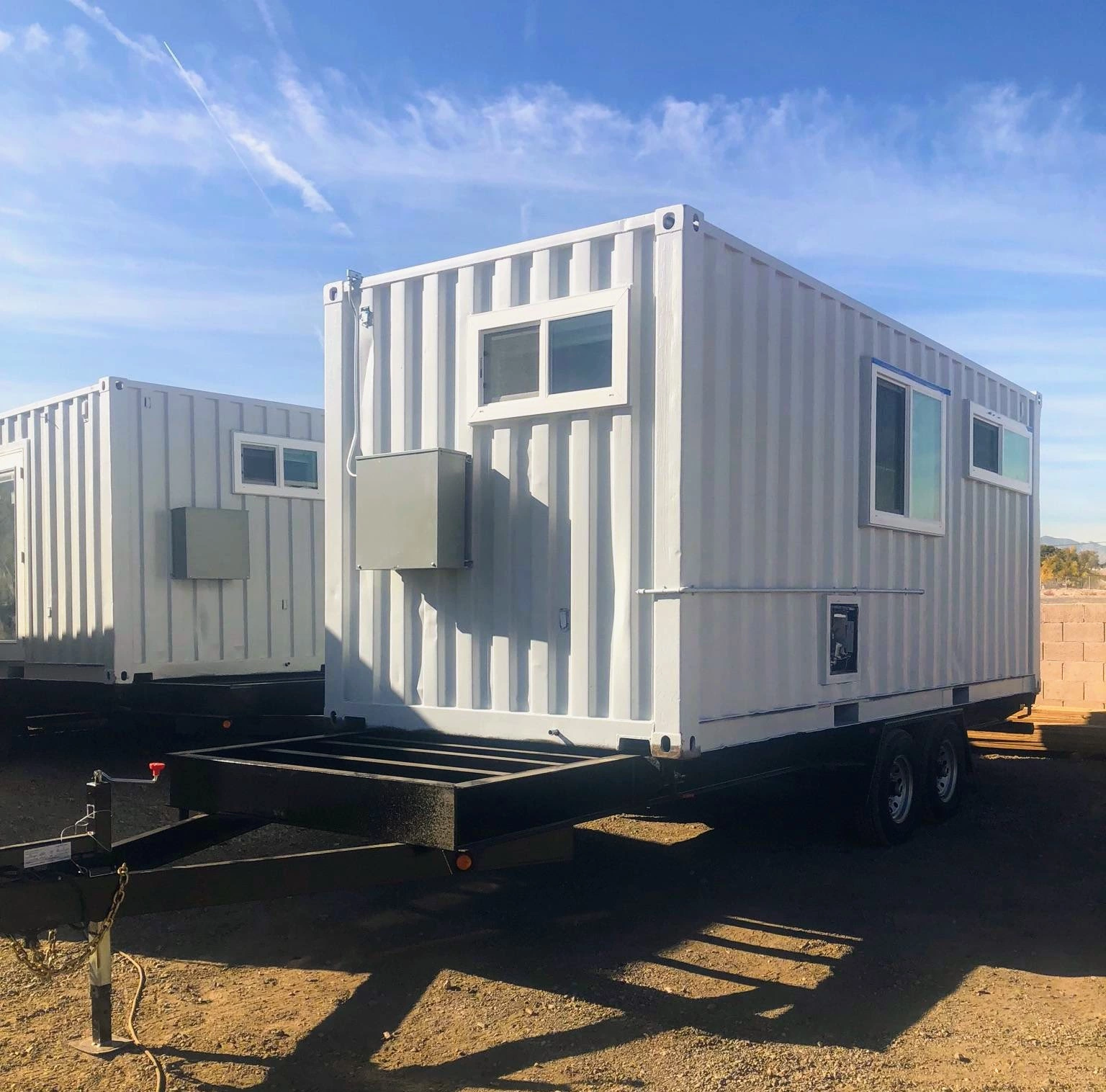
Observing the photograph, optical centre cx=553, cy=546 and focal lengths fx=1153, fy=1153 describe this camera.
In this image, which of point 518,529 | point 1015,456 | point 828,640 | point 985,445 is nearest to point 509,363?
point 518,529

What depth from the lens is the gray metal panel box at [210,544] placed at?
28.6ft

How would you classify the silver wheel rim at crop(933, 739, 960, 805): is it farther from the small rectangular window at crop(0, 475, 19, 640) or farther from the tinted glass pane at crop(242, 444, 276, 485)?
the small rectangular window at crop(0, 475, 19, 640)

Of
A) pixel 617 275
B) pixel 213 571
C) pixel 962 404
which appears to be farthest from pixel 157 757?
pixel 962 404

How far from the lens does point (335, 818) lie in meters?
4.24

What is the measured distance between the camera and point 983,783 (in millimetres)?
8984

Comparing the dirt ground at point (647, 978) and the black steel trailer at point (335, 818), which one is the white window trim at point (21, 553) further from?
the black steel trailer at point (335, 818)

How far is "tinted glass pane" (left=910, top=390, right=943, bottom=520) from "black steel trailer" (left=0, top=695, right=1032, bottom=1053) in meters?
2.22

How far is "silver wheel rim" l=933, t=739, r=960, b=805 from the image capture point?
7.59 meters

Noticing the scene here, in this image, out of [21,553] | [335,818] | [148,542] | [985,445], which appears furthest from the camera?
[21,553]

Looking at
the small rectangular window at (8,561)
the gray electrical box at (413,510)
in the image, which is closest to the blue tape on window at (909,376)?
the gray electrical box at (413,510)

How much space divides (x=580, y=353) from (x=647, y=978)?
271 centimetres

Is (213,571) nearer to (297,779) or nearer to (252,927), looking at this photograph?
(252,927)

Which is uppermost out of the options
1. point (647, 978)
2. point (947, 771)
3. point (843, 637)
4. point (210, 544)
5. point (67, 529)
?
point (67, 529)

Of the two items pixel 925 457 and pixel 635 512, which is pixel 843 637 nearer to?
pixel 925 457
